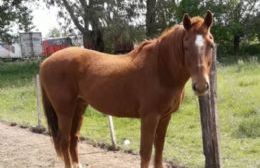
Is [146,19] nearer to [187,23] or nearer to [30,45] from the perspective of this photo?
[30,45]

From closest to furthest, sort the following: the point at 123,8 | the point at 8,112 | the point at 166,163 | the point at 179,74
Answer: the point at 179,74
the point at 166,163
the point at 8,112
the point at 123,8

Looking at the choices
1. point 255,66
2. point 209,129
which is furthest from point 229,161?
point 255,66

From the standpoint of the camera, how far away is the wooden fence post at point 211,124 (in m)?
5.29

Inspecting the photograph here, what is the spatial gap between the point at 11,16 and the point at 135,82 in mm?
25908

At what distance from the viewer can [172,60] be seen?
5.02m

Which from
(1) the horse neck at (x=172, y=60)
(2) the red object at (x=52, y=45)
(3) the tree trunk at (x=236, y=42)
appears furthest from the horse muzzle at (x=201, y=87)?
(2) the red object at (x=52, y=45)

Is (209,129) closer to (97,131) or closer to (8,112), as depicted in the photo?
(97,131)

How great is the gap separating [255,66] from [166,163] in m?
10.2

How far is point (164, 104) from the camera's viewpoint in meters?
5.09

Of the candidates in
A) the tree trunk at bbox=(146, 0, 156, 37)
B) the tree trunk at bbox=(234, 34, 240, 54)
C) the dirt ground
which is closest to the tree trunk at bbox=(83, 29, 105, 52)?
the tree trunk at bbox=(146, 0, 156, 37)

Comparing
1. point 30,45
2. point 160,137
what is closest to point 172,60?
point 160,137

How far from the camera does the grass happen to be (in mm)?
6895

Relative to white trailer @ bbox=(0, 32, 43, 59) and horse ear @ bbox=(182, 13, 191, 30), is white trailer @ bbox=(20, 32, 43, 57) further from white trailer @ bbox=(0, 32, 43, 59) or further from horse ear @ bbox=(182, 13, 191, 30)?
horse ear @ bbox=(182, 13, 191, 30)

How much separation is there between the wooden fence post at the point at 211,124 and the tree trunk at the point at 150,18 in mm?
20413
